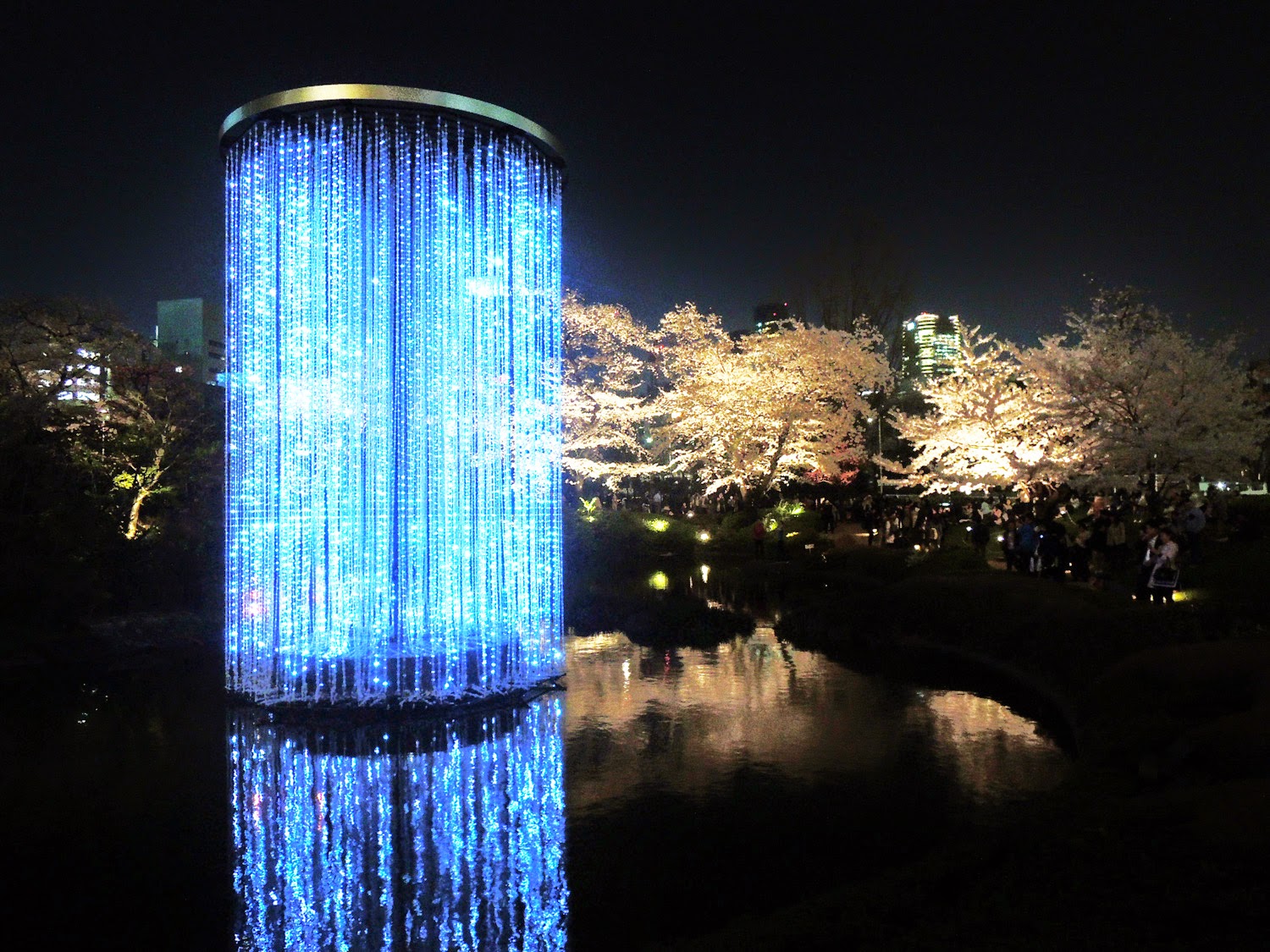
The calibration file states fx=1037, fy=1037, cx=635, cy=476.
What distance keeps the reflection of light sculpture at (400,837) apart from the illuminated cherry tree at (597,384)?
19.4 m

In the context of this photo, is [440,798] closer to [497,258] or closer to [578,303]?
[497,258]

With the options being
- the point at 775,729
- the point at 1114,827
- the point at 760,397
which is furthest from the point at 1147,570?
the point at 760,397

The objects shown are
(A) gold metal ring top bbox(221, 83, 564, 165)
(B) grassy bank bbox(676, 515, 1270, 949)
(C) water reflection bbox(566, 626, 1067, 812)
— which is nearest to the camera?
(B) grassy bank bbox(676, 515, 1270, 949)

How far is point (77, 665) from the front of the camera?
14.1 m

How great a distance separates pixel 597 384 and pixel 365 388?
64.2 ft

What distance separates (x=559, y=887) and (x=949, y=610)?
9.64 meters

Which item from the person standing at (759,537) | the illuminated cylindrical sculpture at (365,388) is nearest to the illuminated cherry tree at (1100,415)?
the person standing at (759,537)

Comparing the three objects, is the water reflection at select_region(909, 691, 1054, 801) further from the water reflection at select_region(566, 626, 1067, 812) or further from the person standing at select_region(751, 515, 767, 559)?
the person standing at select_region(751, 515, 767, 559)

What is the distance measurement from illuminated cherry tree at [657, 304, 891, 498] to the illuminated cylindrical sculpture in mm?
19869

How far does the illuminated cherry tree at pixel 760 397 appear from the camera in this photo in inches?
1198

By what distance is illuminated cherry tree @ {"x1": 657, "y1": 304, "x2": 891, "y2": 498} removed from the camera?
30438 mm

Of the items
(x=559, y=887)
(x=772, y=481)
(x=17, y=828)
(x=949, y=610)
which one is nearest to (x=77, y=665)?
(x=17, y=828)

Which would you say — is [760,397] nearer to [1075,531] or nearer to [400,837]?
[1075,531]

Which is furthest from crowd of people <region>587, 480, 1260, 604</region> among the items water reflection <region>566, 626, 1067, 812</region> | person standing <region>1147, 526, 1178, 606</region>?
water reflection <region>566, 626, 1067, 812</region>
